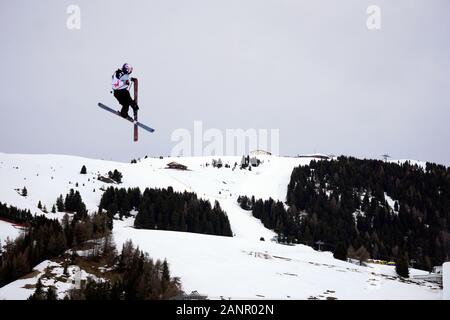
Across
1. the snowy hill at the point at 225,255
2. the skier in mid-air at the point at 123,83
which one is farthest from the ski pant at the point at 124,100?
the snowy hill at the point at 225,255

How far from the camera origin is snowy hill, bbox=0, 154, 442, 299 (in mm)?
39812

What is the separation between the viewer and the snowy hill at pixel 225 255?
39.8 meters

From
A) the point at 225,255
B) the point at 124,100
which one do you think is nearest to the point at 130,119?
the point at 124,100

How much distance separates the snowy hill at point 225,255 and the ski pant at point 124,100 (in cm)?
2037

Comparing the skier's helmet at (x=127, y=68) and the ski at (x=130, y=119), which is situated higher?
the skier's helmet at (x=127, y=68)

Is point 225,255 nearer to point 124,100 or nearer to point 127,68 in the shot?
point 124,100

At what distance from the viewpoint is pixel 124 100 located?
17641 mm

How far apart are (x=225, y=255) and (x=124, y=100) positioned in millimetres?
39416

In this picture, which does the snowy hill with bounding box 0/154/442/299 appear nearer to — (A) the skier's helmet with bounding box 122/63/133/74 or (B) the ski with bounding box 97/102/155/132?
(B) the ski with bounding box 97/102/155/132

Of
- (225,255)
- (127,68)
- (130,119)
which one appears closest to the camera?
(127,68)

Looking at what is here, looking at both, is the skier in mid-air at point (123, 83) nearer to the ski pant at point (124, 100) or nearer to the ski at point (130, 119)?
the ski pant at point (124, 100)

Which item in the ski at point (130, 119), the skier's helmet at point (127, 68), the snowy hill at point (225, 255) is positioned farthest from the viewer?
the snowy hill at point (225, 255)

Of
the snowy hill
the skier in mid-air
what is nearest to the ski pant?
the skier in mid-air
